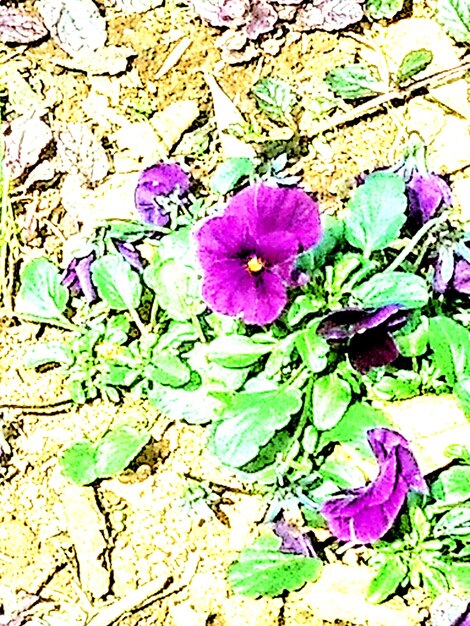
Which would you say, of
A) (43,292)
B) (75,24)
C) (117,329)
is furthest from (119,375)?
(75,24)

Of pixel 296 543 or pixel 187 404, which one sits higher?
pixel 187 404

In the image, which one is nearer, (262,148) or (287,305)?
(287,305)

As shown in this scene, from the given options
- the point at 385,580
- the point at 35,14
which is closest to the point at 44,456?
the point at 385,580

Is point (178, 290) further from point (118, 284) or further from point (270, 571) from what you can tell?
point (270, 571)

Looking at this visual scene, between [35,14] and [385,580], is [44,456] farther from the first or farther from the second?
[35,14]

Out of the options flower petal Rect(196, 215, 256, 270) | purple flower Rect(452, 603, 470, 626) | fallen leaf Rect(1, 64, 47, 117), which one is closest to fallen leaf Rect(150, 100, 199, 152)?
fallen leaf Rect(1, 64, 47, 117)

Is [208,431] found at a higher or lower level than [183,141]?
lower
